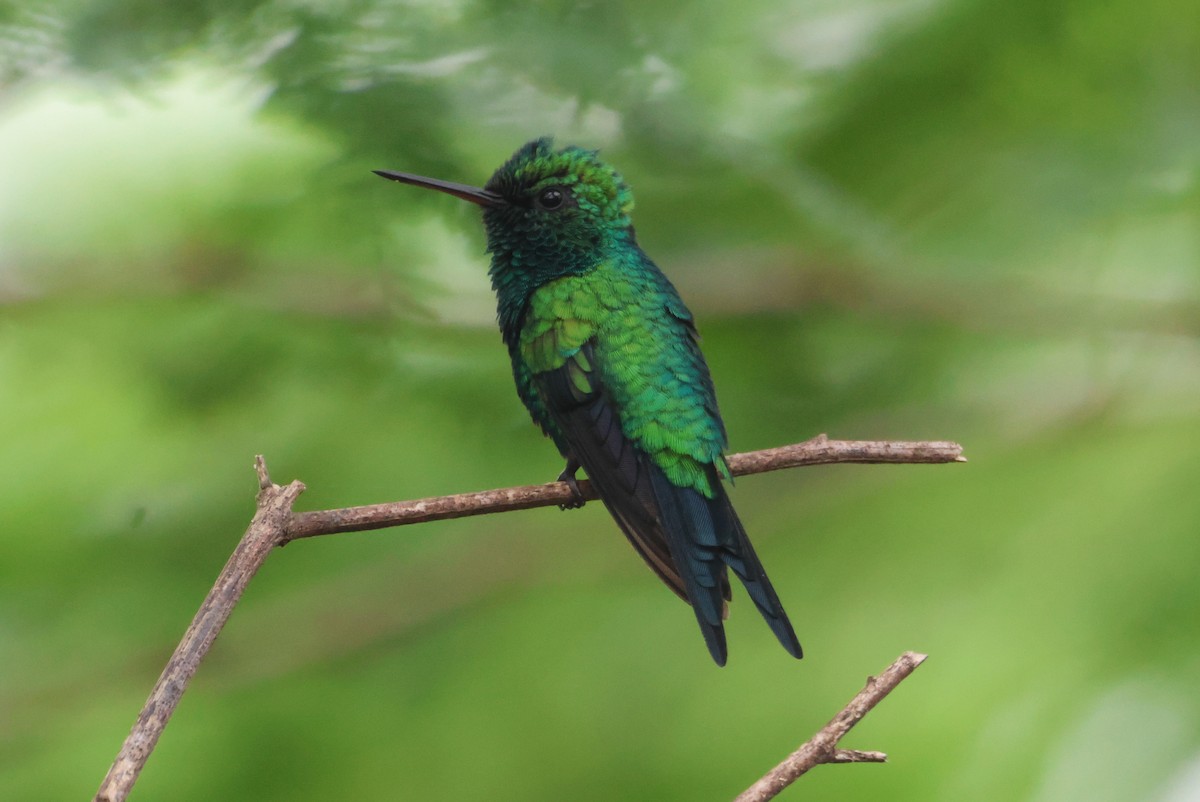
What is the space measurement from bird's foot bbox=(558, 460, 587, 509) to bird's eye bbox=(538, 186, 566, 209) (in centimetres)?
67

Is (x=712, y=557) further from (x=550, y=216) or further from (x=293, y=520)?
(x=550, y=216)

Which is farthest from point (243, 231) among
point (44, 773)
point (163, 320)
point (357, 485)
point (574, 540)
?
point (44, 773)

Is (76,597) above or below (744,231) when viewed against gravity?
below

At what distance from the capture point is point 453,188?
98.0 inches

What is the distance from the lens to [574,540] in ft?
9.45

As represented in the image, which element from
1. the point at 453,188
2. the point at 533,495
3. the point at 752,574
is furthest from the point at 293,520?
the point at 453,188

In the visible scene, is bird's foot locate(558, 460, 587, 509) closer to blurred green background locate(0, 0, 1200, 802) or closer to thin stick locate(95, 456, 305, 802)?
blurred green background locate(0, 0, 1200, 802)

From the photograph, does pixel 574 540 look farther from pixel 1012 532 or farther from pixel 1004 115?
pixel 1004 115

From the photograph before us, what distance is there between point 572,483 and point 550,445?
0.32 metres

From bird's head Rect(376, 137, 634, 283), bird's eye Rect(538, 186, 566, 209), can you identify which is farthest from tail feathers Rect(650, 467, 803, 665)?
bird's eye Rect(538, 186, 566, 209)

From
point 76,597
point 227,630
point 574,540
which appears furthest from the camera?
point 574,540

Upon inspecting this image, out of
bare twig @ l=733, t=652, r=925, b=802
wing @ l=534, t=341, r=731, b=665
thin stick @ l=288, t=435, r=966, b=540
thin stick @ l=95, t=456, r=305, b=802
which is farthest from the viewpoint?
wing @ l=534, t=341, r=731, b=665

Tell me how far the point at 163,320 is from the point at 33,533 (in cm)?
57

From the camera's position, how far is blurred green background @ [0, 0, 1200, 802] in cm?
246
